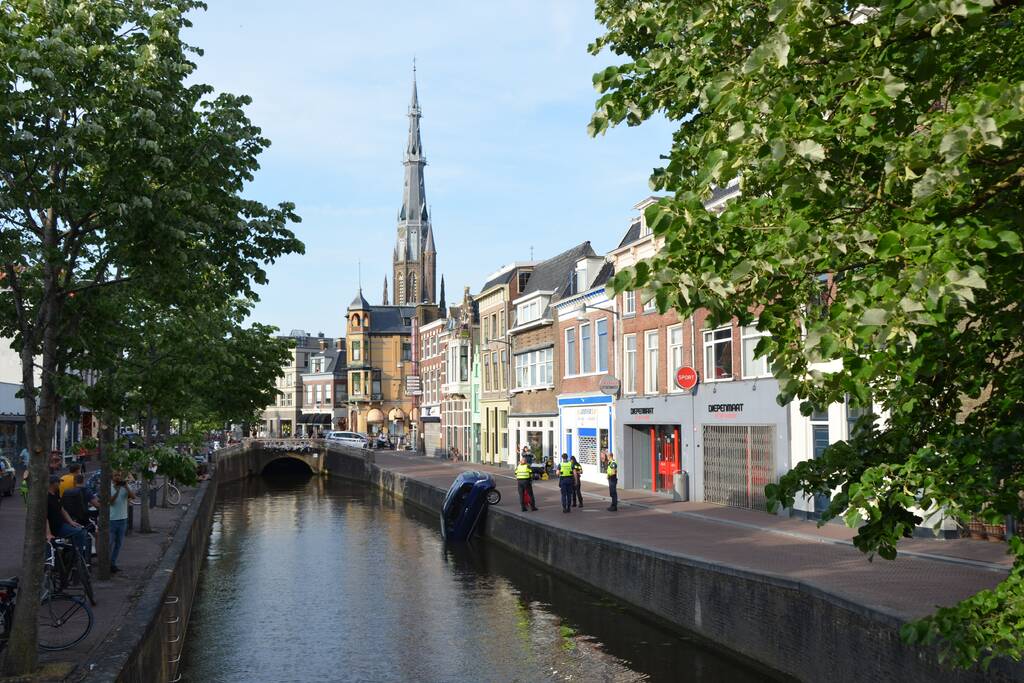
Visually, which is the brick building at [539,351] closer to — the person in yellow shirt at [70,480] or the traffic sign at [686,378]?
the traffic sign at [686,378]

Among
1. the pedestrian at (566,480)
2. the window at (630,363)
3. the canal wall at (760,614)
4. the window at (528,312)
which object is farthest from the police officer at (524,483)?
the window at (528,312)

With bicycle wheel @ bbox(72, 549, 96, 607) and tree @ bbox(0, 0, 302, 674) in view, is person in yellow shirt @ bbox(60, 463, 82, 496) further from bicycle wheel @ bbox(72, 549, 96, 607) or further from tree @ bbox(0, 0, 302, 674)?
tree @ bbox(0, 0, 302, 674)

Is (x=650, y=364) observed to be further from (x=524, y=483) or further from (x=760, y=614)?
(x=760, y=614)

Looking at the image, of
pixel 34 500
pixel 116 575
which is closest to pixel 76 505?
pixel 116 575

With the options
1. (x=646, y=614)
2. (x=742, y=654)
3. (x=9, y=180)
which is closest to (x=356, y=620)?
(x=646, y=614)

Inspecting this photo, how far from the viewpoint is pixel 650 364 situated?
115 ft

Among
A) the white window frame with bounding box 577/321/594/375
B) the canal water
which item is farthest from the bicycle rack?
the white window frame with bounding box 577/321/594/375

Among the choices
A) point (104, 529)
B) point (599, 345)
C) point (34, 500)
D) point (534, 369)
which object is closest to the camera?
point (34, 500)

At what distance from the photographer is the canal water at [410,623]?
15477mm

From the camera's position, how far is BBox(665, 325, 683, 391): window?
32375mm

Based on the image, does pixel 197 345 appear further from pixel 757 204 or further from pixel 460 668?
pixel 757 204

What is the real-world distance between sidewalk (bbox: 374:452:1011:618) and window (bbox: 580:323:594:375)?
9612 millimetres

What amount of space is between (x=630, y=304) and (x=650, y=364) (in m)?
2.59

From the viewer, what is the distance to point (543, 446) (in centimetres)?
4800
